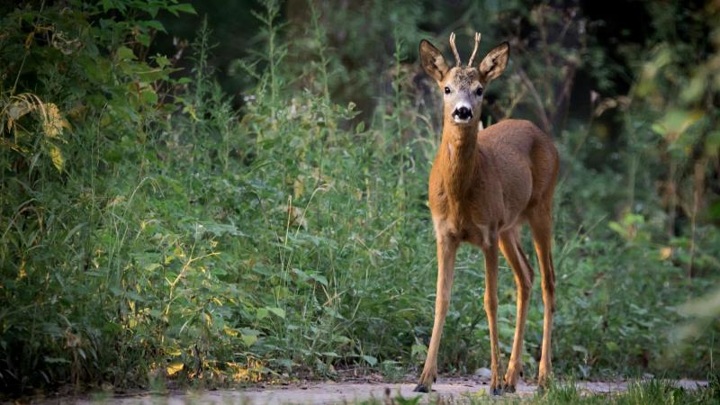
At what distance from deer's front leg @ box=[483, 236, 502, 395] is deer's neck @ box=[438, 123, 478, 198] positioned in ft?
1.22

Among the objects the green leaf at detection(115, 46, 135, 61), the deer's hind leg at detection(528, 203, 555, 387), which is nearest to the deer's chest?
the deer's hind leg at detection(528, 203, 555, 387)

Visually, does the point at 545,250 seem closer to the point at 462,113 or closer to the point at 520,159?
the point at 520,159

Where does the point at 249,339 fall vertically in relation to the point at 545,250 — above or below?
below

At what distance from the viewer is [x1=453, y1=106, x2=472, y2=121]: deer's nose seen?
6.68 m

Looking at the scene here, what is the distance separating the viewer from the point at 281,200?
7.79m

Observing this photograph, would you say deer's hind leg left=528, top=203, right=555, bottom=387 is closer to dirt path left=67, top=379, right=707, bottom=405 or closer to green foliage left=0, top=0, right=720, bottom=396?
green foliage left=0, top=0, right=720, bottom=396

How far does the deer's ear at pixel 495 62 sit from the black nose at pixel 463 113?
22.8 inches

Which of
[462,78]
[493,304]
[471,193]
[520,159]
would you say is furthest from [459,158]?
[520,159]

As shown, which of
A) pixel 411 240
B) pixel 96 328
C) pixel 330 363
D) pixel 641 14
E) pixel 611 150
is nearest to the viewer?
pixel 96 328

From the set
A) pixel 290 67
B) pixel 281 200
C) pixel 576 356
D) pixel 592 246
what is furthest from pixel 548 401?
pixel 290 67

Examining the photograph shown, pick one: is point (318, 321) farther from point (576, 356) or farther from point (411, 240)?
point (576, 356)

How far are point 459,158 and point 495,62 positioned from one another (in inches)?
28.5

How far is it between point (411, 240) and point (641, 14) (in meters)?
10.2

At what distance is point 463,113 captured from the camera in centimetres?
667
